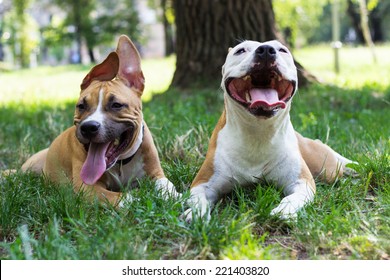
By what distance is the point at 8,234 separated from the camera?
3473mm

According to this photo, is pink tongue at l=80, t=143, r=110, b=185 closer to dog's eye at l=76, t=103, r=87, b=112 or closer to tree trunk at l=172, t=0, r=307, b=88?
dog's eye at l=76, t=103, r=87, b=112

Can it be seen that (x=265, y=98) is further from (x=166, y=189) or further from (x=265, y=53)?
(x=166, y=189)

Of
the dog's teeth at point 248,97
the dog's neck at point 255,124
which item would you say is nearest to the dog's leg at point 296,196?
the dog's neck at point 255,124

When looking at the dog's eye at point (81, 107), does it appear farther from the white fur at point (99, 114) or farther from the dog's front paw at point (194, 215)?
the dog's front paw at point (194, 215)

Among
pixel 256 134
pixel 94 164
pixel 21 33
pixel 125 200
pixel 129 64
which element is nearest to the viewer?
pixel 125 200

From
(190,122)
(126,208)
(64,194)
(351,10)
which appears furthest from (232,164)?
(351,10)

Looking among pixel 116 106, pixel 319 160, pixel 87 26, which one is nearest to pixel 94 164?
pixel 116 106

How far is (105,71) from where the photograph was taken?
4621 mm

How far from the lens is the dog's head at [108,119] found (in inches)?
156

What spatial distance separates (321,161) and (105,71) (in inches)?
77.8

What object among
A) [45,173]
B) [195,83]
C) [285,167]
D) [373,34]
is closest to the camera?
[285,167]

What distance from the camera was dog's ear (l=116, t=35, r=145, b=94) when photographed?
15.0 feet
